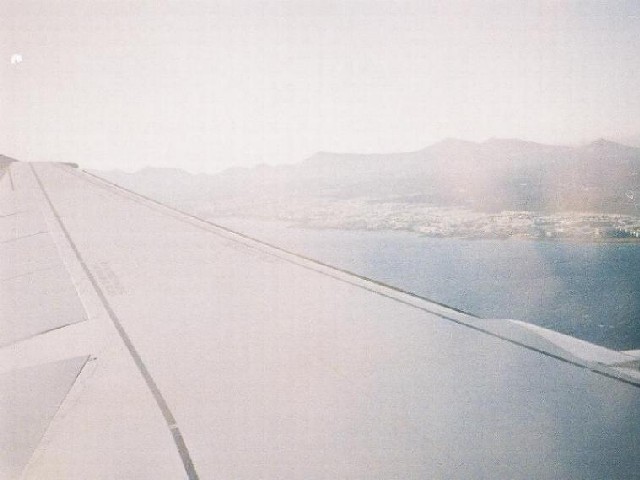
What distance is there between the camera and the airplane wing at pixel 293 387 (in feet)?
4.56

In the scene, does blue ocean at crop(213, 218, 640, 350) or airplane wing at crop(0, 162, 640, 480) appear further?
blue ocean at crop(213, 218, 640, 350)

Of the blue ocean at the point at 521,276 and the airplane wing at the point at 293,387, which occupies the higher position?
the airplane wing at the point at 293,387

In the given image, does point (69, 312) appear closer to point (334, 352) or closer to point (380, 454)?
point (334, 352)

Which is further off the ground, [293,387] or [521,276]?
[293,387]

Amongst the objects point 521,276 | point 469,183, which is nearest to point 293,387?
point 521,276

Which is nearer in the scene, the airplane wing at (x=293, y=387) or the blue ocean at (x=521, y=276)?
the airplane wing at (x=293, y=387)

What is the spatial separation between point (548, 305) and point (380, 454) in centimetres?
3732

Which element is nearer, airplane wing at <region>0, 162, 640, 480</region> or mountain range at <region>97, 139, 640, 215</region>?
airplane wing at <region>0, 162, 640, 480</region>

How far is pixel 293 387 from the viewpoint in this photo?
1852 mm

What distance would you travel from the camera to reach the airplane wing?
4.56 feet

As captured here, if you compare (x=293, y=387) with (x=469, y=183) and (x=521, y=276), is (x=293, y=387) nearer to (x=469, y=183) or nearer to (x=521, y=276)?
(x=521, y=276)

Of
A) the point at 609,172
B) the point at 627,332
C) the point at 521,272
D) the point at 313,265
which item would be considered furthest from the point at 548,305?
the point at 609,172

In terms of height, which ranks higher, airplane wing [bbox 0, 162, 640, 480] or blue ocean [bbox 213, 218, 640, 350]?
airplane wing [bbox 0, 162, 640, 480]

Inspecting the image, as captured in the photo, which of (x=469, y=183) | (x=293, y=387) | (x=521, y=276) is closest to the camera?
(x=293, y=387)
